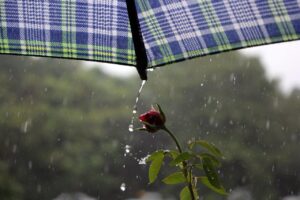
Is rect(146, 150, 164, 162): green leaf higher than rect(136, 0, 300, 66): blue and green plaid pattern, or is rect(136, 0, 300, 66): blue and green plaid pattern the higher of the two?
rect(136, 0, 300, 66): blue and green plaid pattern

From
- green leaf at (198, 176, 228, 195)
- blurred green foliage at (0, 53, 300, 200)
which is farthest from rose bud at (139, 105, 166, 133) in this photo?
blurred green foliage at (0, 53, 300, 200)

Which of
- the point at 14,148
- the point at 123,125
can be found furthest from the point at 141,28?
the point at 14,148

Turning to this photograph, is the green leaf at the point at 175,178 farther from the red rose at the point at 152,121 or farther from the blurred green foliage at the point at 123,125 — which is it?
the blurred green foliage at the point at 123,125

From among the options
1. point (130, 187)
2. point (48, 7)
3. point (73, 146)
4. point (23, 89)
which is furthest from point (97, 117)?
point (48, 7)

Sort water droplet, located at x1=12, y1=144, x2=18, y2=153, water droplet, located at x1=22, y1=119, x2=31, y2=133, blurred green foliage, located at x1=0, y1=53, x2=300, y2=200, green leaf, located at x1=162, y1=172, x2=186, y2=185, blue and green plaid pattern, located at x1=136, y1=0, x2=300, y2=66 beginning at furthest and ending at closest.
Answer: water droplet, located at x1=22, y1=119, x2=31, y2=133
water droplet, located at x1=12, y1=144, x2=18, y2=153
blurred green foliage, located at x1=0, y1=53, x2=300, y2=200
green leaf, located at x1=162, y1=172, x2=186, y2=185
blue and green plaid pattern, located at x1=136, y1=0, x2=300, y2=66

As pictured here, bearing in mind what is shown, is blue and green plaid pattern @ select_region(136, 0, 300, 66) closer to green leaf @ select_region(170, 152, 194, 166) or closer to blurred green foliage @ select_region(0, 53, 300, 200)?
green leaf @ select_region(170, 152, 194, 166)

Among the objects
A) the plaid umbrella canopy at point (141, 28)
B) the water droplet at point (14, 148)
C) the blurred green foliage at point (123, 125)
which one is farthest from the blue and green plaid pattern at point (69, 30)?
the water droplet at point (14, 148)

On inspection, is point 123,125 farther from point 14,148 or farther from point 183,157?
point 183,157

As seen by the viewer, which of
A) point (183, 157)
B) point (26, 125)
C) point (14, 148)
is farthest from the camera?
point (26, 125)
